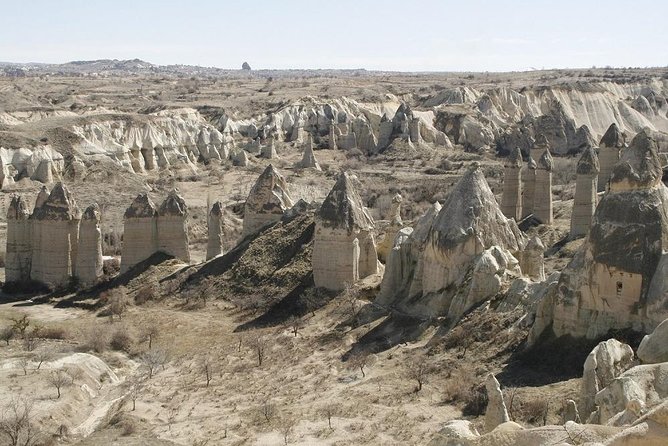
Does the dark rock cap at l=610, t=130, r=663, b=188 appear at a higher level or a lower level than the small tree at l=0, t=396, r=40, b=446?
higher

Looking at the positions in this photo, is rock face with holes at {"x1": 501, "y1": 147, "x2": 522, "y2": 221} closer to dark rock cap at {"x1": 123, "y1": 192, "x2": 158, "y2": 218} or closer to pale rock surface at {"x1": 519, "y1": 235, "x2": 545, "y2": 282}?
dark rock cap at {"x1": 123, "y1": 192, "x2": 158, "y2": 218}

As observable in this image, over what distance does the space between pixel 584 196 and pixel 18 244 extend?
809 inches

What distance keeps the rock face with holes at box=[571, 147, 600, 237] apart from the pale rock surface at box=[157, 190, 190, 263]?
46.2ft

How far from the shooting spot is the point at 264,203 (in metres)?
32.1

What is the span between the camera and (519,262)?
76.1 feet

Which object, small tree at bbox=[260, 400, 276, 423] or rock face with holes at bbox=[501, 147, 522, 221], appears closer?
small tree at bbox=[260, 400, 276, 423]

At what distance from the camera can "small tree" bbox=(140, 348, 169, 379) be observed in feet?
74.1

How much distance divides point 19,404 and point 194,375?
4.36m

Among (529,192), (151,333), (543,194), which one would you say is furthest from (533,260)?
(529,192)

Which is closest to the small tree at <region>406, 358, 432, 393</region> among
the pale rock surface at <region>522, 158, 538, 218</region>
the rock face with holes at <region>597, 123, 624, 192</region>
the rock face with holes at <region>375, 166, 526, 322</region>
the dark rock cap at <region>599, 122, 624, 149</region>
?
the rock face with holes at <region>375, 166, 526, 322</region>

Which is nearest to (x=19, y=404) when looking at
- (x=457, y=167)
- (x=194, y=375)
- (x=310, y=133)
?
(x=194, y=375)

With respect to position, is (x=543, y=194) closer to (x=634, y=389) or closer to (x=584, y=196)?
(x=584, y=196)

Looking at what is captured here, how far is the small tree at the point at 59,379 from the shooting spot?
2011 cm

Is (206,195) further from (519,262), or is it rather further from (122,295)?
(519,262)
